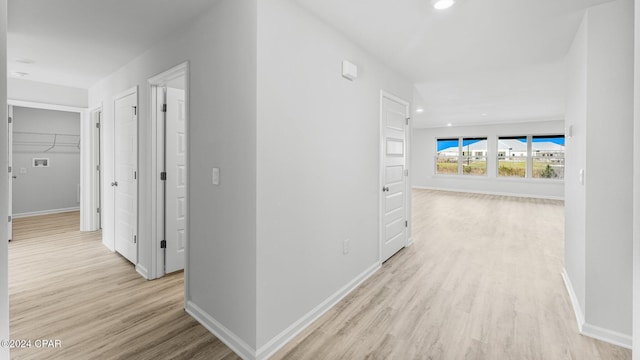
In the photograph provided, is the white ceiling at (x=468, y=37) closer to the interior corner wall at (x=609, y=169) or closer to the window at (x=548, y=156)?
the interior corner wall at (x=609, y=169)

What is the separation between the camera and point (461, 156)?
11109mm

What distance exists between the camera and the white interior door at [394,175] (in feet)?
11.8

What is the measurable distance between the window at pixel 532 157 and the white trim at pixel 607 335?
8.97 meters

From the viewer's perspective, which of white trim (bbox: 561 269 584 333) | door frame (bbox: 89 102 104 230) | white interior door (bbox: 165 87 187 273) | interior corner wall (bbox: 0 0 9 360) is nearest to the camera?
interior corner wall (bbox: 0 0 9 360)

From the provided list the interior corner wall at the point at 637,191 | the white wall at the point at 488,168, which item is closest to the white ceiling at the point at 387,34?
the interior corner wall at the point at 637,191

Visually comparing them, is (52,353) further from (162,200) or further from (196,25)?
(196,25)

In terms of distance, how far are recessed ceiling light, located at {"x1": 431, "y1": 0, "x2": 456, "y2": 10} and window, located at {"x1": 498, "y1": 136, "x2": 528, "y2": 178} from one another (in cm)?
966

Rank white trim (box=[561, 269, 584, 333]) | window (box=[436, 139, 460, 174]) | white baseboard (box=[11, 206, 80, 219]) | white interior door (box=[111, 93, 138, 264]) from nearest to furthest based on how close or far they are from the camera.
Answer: white trim (box=[561, 269, 584, 333])
white interior door (box=[111, 93, 138, 264])
white baseboard (box=[11, 206, 80, 219])
window (box=[436, 139, 460, 174])

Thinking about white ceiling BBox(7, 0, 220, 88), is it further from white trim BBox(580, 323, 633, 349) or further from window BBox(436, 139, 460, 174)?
window BBox(436, 139, 460, 174)

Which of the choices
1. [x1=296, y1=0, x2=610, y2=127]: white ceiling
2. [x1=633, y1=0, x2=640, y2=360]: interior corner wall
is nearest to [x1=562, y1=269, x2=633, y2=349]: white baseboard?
[x1=633, y1=0, x2=640, y2=360]: interior corner wall

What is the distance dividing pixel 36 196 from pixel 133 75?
18.1 feet

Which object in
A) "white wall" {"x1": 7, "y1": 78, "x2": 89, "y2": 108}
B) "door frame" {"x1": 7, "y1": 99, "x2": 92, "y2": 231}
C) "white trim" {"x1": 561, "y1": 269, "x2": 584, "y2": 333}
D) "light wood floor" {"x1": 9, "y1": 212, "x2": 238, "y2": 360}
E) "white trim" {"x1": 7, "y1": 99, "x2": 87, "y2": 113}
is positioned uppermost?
"white wall" {"x1": 7, "y1": 78, "x2": 89, "y2": 108}

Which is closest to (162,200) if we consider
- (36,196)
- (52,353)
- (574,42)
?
(52,353)

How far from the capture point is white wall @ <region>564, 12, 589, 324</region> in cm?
229
